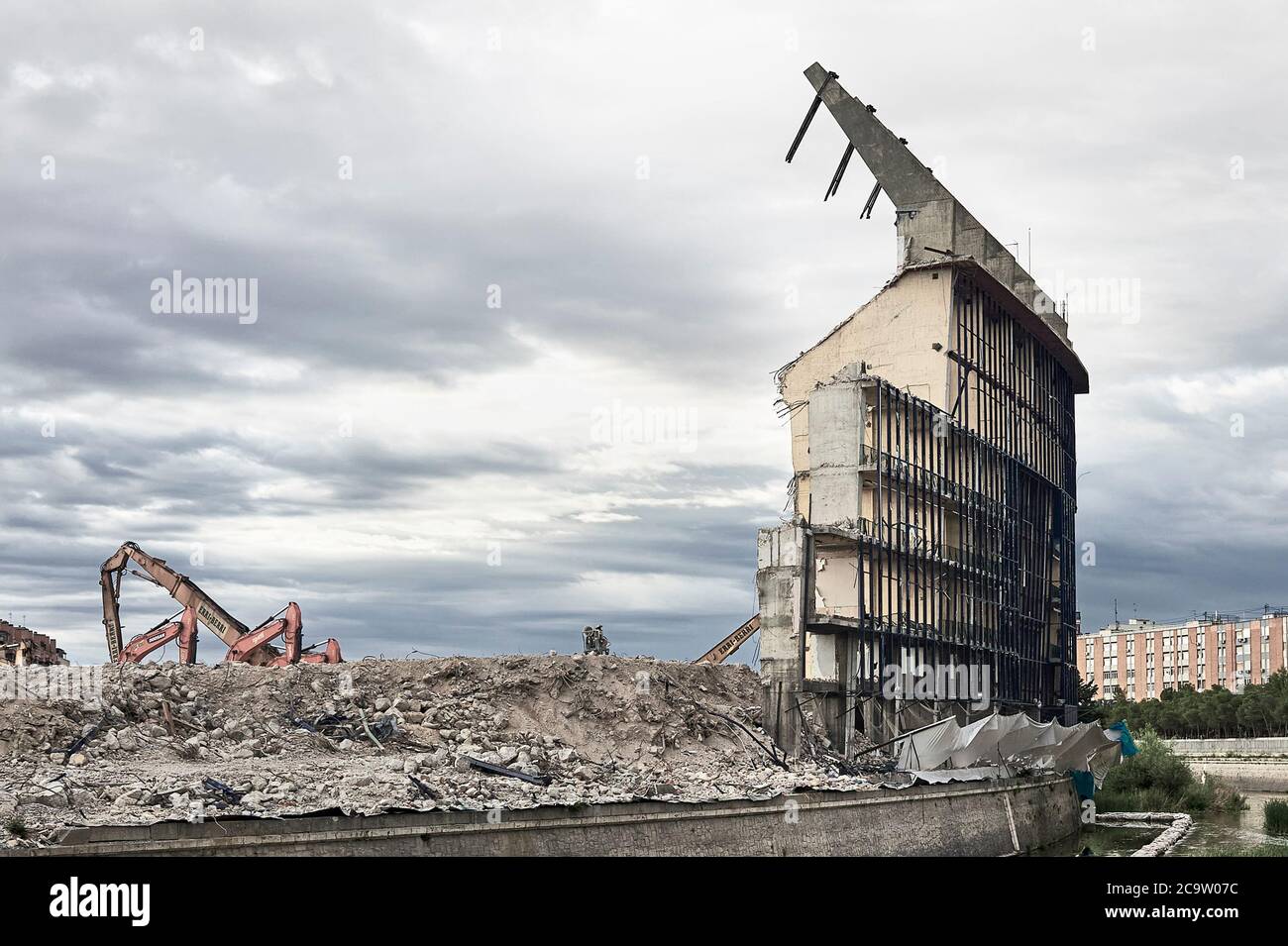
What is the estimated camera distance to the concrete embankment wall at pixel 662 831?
2092cm

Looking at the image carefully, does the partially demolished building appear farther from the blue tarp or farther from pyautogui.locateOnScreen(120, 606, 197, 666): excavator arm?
pyautogui.locateOnScreen(120, 606, 197, 666): excavator arm

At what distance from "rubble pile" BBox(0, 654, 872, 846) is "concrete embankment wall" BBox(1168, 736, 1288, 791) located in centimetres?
4576

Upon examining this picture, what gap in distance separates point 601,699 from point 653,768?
135 inches

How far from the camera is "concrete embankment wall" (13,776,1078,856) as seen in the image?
2092 centimetres

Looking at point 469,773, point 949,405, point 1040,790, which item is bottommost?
point 1040,790

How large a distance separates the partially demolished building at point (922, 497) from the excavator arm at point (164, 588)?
18.9 meters

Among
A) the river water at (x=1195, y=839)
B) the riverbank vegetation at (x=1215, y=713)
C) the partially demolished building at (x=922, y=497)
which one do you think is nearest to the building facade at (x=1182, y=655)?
the riverbank vegetation at (x=1215, y=713)

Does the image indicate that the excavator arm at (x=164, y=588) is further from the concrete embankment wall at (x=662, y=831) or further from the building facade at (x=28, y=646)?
the concrete embankment wall at (x=662, y=831)

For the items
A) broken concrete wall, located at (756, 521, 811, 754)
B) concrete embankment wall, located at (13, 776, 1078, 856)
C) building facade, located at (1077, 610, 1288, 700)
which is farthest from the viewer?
building facade, located at (1077, 610, 1288, 700)

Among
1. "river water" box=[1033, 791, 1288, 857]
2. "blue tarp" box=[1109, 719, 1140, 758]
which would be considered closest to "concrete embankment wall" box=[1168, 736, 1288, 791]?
"river water" box=[1033, 791, 1288, 857]

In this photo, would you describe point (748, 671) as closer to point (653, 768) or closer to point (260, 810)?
point (653, 768)

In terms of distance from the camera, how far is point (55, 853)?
19.5 meters

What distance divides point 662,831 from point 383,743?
832 centimetres
